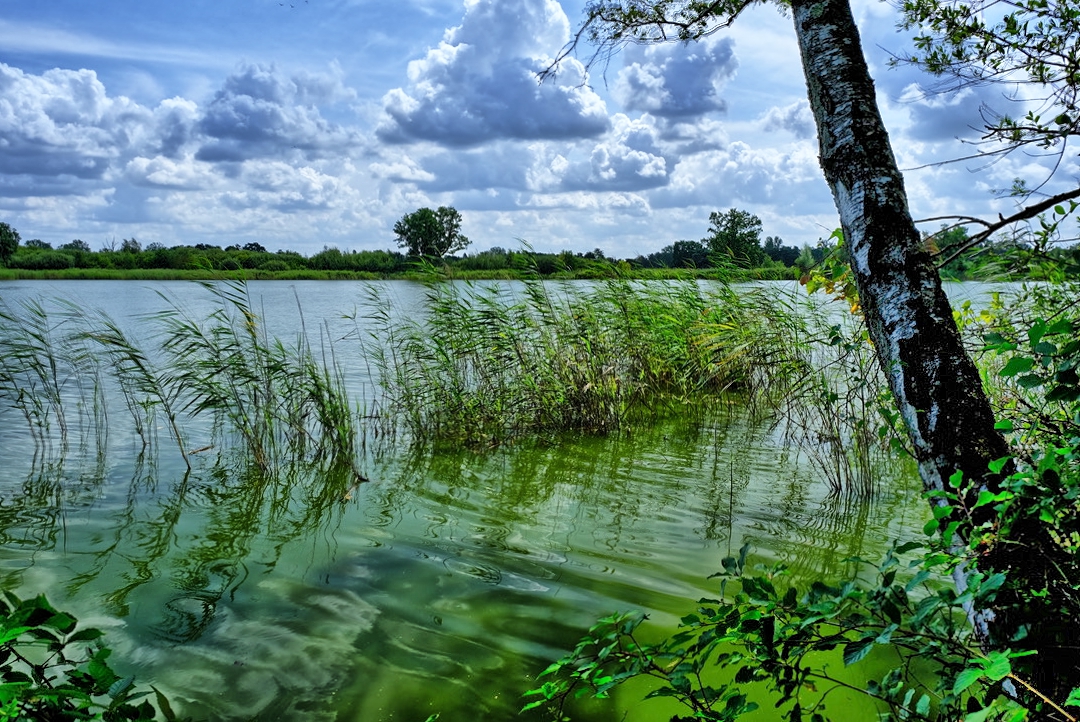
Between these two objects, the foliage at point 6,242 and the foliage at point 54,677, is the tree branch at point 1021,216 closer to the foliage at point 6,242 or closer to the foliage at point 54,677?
the foliage at point 54,677

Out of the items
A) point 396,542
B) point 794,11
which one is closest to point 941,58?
point 794,11

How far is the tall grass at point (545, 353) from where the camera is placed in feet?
28.2

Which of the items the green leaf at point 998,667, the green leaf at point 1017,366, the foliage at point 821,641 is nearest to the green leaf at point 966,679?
the green leaf at point 998,667

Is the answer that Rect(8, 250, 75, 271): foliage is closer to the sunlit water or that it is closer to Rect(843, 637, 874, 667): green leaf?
the sunlit water

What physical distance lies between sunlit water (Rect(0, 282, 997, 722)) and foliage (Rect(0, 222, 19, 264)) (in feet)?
172

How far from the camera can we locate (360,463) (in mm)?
7879

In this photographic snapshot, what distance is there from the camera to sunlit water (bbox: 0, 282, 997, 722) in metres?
3.60


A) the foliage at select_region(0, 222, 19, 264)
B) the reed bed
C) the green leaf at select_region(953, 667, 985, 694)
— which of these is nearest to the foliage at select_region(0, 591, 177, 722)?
the green leaf at select_region(953, 667, 985, 694)

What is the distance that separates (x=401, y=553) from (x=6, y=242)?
58.7 meters

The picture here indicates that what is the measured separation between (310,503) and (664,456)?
12.4 ft

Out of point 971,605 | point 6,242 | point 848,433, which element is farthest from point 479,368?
point 6,242

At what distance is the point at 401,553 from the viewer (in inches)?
207

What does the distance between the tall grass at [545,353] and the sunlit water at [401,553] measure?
49 cm

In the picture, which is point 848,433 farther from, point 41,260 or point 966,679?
point 41,260
